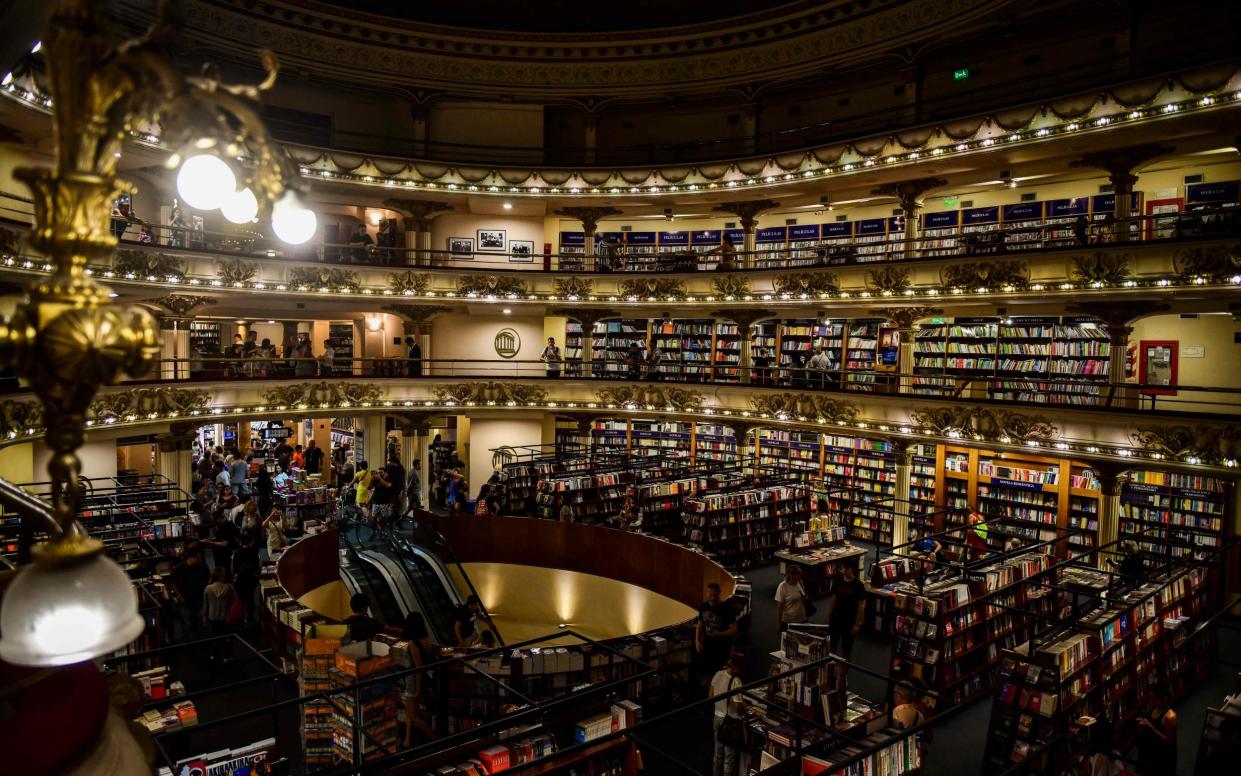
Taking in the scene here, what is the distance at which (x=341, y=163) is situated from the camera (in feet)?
65.0

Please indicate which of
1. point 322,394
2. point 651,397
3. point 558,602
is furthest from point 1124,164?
point 322,394

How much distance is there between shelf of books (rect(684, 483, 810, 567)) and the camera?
A: 49.2 ft

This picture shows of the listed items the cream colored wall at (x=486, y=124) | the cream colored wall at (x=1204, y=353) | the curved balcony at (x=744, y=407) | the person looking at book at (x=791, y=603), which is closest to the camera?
the person looking at book at (x=791, y=603)

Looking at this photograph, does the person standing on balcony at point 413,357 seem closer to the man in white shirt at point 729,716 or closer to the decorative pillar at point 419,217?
the decorative pillar at point 419,217

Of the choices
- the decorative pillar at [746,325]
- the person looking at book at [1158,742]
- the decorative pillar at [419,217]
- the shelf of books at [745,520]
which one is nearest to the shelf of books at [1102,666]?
the person looking at book at [1158,742]

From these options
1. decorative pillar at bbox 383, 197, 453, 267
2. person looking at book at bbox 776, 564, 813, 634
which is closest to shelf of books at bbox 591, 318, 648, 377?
decorative pillar at bbox 383, 197, 453, 267

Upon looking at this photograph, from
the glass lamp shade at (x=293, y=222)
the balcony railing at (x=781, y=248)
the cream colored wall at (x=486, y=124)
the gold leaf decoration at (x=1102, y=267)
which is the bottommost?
the glass lamp shade at (x=293, y=222)

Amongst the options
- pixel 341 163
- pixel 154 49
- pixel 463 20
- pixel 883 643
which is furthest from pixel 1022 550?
pixel 463 20

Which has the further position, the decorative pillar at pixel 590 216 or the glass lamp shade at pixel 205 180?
the decorative pillar at pixel 590 216

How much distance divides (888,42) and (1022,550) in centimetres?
1278

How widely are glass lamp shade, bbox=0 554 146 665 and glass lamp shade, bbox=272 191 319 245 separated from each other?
1281 millimetres

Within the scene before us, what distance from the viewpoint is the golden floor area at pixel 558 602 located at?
13844 mm

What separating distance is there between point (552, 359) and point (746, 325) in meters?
5.19

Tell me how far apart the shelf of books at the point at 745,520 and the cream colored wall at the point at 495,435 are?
845 cm
